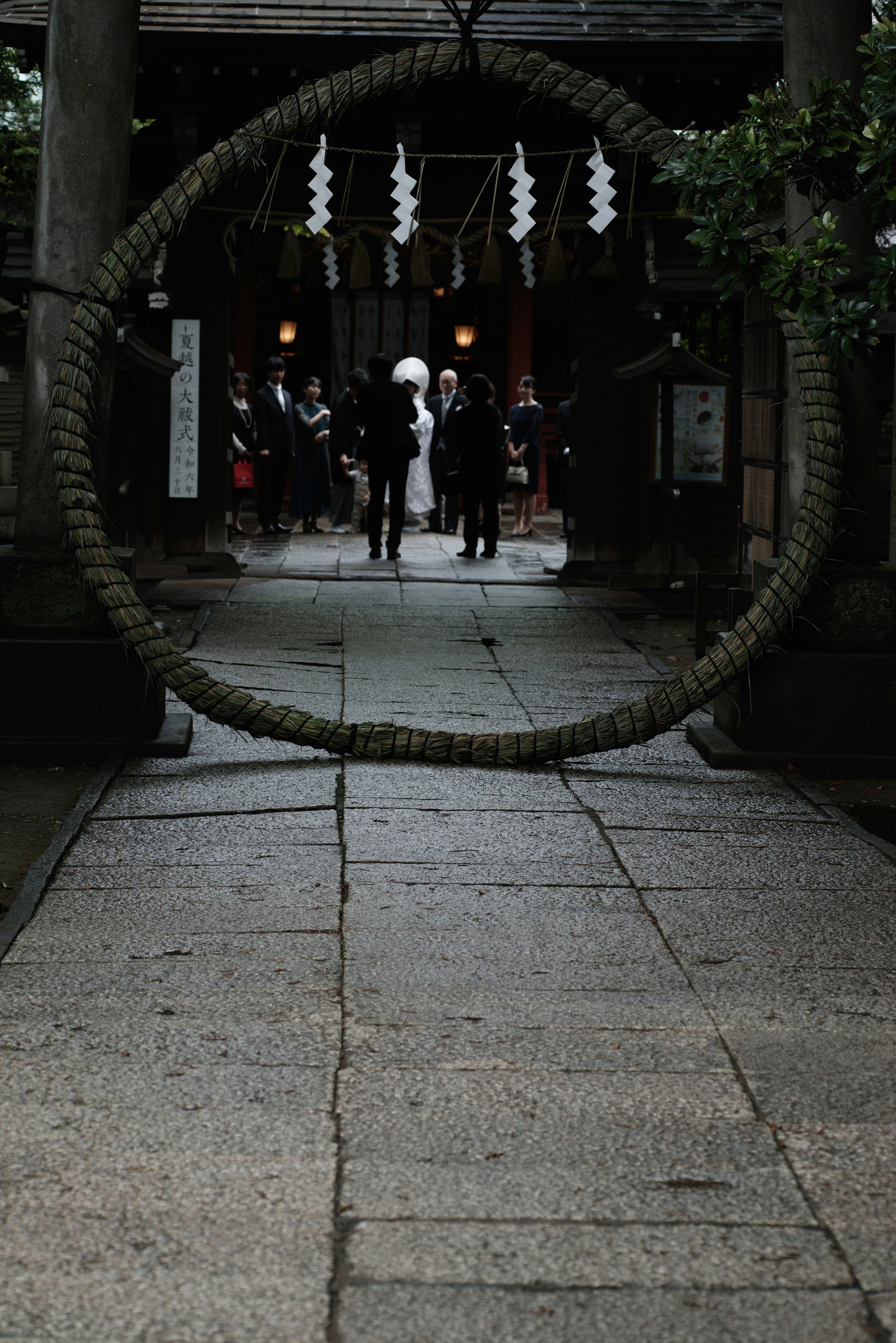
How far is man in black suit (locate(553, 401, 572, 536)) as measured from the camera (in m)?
15.1

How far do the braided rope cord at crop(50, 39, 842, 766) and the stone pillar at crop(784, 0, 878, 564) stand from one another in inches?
7.4

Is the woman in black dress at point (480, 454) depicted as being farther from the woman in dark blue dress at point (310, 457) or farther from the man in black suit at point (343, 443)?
the woman in dark blue dress at point (310, 457)

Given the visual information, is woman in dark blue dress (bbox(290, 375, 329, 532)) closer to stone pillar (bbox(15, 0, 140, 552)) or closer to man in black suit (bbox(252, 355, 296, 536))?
man in black suit (bbox(252, 355, 296, 536))

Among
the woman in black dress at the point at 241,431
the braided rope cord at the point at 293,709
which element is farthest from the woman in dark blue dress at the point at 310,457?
the braided rope cord at the point at 293,709

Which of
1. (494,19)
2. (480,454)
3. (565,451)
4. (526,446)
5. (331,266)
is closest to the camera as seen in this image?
(494,19)

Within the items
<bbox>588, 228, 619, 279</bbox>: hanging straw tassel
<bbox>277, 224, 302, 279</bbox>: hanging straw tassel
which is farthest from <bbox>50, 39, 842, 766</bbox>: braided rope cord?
<bbox>588, 228, 619, 279</bbox>: hanging straw tassel

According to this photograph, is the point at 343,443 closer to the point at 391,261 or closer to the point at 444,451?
the point at 444,451

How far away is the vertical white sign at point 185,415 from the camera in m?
13.9

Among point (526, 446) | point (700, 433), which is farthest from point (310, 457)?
point (700, 433)

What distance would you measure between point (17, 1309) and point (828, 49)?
6.12 m

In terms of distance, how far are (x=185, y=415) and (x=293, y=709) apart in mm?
7753

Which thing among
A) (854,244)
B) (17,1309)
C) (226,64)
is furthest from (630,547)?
(17,1309)

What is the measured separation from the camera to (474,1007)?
12.9 feet

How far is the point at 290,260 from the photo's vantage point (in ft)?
40.6
